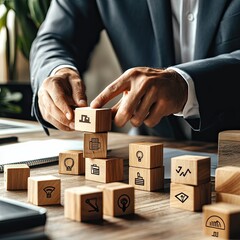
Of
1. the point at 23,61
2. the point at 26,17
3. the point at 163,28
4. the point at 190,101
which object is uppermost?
the point at 26,17

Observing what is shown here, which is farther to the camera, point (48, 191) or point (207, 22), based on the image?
point (207, 22)

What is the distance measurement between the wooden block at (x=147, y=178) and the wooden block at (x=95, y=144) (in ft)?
0.27

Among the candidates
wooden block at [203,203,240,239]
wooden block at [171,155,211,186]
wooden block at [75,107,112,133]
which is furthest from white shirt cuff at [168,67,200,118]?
wooden block at [203,203,240,239]

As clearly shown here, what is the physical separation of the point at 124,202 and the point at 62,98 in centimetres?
58

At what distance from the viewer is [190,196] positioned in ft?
3.55

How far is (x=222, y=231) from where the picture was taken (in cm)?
90

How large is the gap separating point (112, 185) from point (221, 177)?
0.66 ft

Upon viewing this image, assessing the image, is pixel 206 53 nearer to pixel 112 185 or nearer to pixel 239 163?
pixel 239 163

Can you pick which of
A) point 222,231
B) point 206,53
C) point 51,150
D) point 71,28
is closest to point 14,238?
point 222,231

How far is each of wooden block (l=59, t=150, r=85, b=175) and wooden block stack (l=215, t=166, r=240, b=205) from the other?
0.42 meters

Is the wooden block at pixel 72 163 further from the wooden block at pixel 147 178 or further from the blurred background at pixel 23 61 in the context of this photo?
the blurred background at pixel 23 61

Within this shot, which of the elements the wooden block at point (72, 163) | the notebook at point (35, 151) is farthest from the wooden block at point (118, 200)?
the notebook at point (35, 151)

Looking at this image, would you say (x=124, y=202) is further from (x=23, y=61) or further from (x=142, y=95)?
(x=23, y=61)

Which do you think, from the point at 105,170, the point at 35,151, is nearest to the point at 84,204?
the point at 105,170
